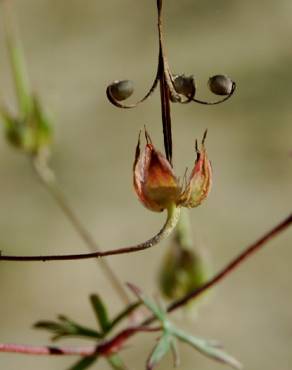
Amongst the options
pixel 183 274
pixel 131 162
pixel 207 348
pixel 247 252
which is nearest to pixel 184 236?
pixel 183 274

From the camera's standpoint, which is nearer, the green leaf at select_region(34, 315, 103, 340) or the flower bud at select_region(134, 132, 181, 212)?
the flower bud at select_region(134, 132, 181, 212)

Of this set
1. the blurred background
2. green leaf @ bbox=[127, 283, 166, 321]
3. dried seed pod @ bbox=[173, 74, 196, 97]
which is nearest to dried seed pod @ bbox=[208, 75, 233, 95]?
dried seed pod @ bbox=[173, 74, 196, 97]

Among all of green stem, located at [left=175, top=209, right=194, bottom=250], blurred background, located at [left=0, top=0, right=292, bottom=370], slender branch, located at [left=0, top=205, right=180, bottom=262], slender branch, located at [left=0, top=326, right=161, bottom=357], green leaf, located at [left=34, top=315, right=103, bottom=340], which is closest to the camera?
slender branch, located at [left=0, top=205, right=180, bottom=262]

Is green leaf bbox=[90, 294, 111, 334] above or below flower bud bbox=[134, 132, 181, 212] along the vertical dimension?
above

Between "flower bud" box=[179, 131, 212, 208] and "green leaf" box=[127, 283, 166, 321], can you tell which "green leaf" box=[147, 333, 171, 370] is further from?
"flower bud" box=[179, 131, 212, 208]

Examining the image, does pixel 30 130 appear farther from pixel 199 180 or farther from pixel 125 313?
pixel 199 180

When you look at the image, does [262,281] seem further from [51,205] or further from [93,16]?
[93,16]

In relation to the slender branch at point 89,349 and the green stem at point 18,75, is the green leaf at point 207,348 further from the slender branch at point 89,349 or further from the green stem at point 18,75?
the green stem at point 18,75
